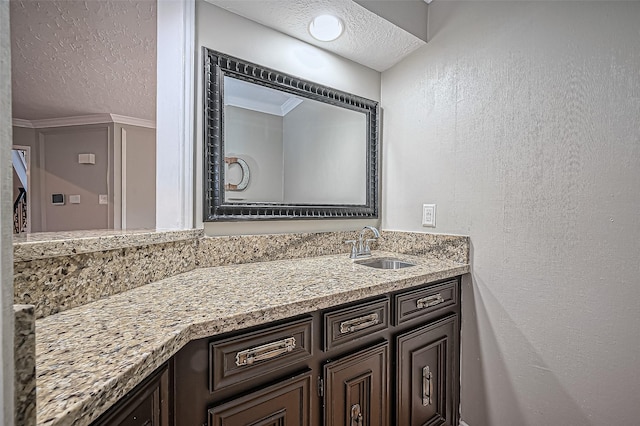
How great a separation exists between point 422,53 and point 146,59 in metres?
1.78

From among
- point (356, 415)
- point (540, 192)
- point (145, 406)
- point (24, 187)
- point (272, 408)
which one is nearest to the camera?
point (145, 406)

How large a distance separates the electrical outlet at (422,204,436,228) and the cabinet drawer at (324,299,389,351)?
0.70 meters

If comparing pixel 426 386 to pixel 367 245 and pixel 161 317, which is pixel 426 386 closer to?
pixel 367 245

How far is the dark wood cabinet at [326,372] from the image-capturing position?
0.84m

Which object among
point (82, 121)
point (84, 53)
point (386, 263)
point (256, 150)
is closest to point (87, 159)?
point (82, 121)

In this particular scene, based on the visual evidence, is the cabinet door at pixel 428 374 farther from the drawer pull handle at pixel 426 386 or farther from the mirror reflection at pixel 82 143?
the mirror reflection at pixel 82 143

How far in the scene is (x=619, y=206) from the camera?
1221 millimetres

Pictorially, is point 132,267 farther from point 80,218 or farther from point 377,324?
point 80,218

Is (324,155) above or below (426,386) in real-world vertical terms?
above

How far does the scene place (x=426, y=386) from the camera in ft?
4.83

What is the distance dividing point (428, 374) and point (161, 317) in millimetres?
1182

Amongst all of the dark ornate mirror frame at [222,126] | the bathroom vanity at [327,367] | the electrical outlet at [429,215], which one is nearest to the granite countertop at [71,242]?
the dark ornate mirror frame at [222,126]

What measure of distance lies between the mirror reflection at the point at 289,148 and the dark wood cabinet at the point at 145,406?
863 millimetres

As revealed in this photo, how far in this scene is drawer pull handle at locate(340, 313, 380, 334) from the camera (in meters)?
1.15
